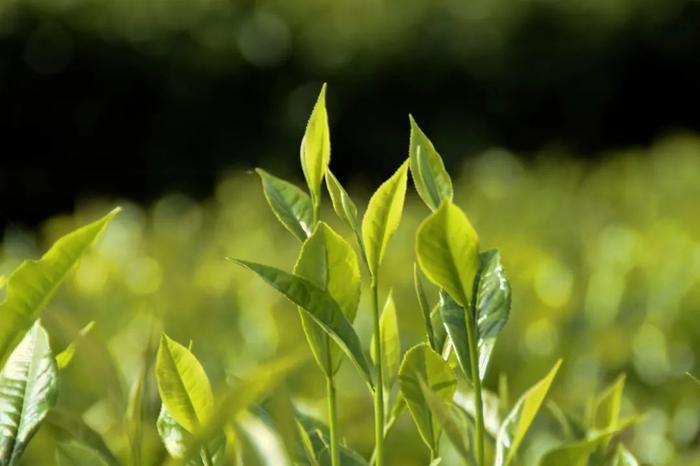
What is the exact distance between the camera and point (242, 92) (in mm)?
10148

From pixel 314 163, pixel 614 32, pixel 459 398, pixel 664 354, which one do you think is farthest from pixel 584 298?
pixel 614 32

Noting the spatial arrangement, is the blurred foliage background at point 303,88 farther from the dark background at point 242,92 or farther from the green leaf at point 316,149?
the green leaf at point 316,149

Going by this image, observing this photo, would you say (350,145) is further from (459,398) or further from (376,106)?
(459,398)

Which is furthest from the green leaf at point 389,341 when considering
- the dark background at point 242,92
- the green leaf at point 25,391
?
the dark background at point 242,92

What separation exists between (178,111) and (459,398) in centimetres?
902

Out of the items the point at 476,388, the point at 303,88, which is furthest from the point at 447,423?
the point at 303,88

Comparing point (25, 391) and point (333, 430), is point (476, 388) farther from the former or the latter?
point (25, 391)

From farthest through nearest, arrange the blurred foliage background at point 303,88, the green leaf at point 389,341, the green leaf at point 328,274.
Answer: the blurred foliage background at point 303,88
the green leaf at point 389,341
the green leaf at point 328,274

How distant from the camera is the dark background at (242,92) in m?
10.0

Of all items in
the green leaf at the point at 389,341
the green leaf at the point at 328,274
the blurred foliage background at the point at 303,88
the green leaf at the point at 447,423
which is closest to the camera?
the green leaf at the point at 447,423

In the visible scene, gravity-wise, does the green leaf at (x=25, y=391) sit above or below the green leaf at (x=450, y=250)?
below

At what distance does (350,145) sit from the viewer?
33.4ft

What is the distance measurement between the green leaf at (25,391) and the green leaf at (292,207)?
0.80 ft

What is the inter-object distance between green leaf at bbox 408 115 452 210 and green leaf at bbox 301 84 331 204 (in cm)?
8
